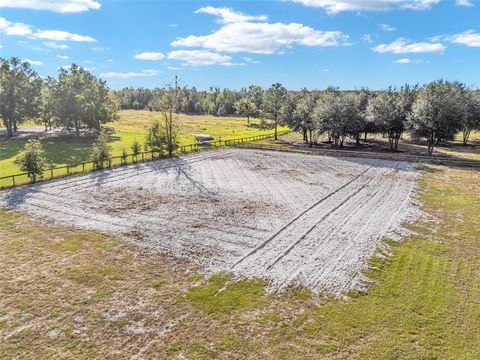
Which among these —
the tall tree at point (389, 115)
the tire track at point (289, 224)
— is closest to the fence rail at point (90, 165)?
the tall tree at point (389, 115)

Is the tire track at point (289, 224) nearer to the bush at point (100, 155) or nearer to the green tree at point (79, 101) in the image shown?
the bush at point (100, 155)

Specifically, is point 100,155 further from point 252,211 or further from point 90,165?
point 252,211

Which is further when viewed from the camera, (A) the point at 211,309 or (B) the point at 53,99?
(B) the point at 53,99

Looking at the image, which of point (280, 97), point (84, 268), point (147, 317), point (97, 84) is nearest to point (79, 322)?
point (147, 317)

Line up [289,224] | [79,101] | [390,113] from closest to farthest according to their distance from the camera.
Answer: [289,224] < [390,113] < [79,101]

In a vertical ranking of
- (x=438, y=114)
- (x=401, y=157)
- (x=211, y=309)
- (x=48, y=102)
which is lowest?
(x=211, y=309)

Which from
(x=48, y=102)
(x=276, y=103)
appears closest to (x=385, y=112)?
(x=276, y=103)
